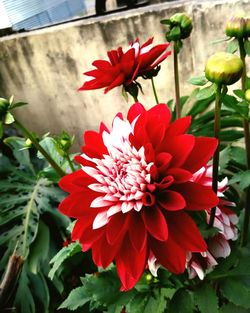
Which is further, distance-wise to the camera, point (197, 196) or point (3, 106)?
point (3, 106)

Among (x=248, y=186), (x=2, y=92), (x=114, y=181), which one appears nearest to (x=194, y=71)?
(x=248, y=186)

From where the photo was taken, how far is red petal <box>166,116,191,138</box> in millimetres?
398

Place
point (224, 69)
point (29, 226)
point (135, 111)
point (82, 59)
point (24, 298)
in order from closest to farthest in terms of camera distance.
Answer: point (224, 69) < point (135, 111) < point (24, 298) < point (29, 226) < point (82, 59)

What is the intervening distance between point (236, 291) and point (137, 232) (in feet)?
0.78

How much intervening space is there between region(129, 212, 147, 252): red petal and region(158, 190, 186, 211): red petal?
33 millimetres

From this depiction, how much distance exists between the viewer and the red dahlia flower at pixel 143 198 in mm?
377

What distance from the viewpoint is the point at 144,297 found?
1.78ft

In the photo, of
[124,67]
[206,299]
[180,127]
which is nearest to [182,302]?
[206,299]

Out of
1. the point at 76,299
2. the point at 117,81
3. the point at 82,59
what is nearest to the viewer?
the point at 117,81

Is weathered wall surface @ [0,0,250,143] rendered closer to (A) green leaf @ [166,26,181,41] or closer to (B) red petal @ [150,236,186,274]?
(A) green leaf @ [166,26,181,41]

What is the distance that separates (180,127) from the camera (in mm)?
399

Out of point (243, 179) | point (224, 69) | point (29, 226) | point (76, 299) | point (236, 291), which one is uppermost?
point (224, 69)

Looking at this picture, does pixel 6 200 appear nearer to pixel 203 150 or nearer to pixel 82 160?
pixel 82 160

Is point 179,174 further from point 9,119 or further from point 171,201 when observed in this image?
point 9,119
